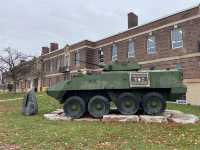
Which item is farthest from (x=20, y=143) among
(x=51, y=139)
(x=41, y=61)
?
(x=41, y=61)

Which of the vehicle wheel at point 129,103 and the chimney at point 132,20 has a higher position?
the chimney at point 132,20

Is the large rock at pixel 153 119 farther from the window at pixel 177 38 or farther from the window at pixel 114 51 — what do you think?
the window at pixel 114 51

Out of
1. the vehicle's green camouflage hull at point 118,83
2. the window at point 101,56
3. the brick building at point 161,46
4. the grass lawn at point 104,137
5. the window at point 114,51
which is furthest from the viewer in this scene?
the window at point 101,56

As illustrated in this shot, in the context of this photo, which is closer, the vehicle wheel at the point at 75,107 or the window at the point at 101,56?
the vehicle wheel at the point at 75,107

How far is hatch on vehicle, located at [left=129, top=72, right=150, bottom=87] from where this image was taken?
13.3m

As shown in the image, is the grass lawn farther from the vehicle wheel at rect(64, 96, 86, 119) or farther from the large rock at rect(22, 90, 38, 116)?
the large rock at rect(22, 90, 38, 116)

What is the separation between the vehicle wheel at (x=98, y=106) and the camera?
1391cm

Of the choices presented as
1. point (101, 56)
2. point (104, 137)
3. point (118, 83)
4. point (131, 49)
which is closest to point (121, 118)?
point (118, 83)

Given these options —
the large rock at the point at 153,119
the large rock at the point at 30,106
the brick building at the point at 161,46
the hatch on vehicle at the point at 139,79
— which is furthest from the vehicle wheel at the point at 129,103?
the brick building at the point at 161,46

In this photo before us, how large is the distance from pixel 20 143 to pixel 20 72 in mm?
37331

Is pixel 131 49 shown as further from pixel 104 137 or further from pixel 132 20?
pixel 104 137

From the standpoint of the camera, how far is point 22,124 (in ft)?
40.8

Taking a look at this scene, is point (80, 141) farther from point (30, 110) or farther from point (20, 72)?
point (20, 72)

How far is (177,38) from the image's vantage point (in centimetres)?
2814
